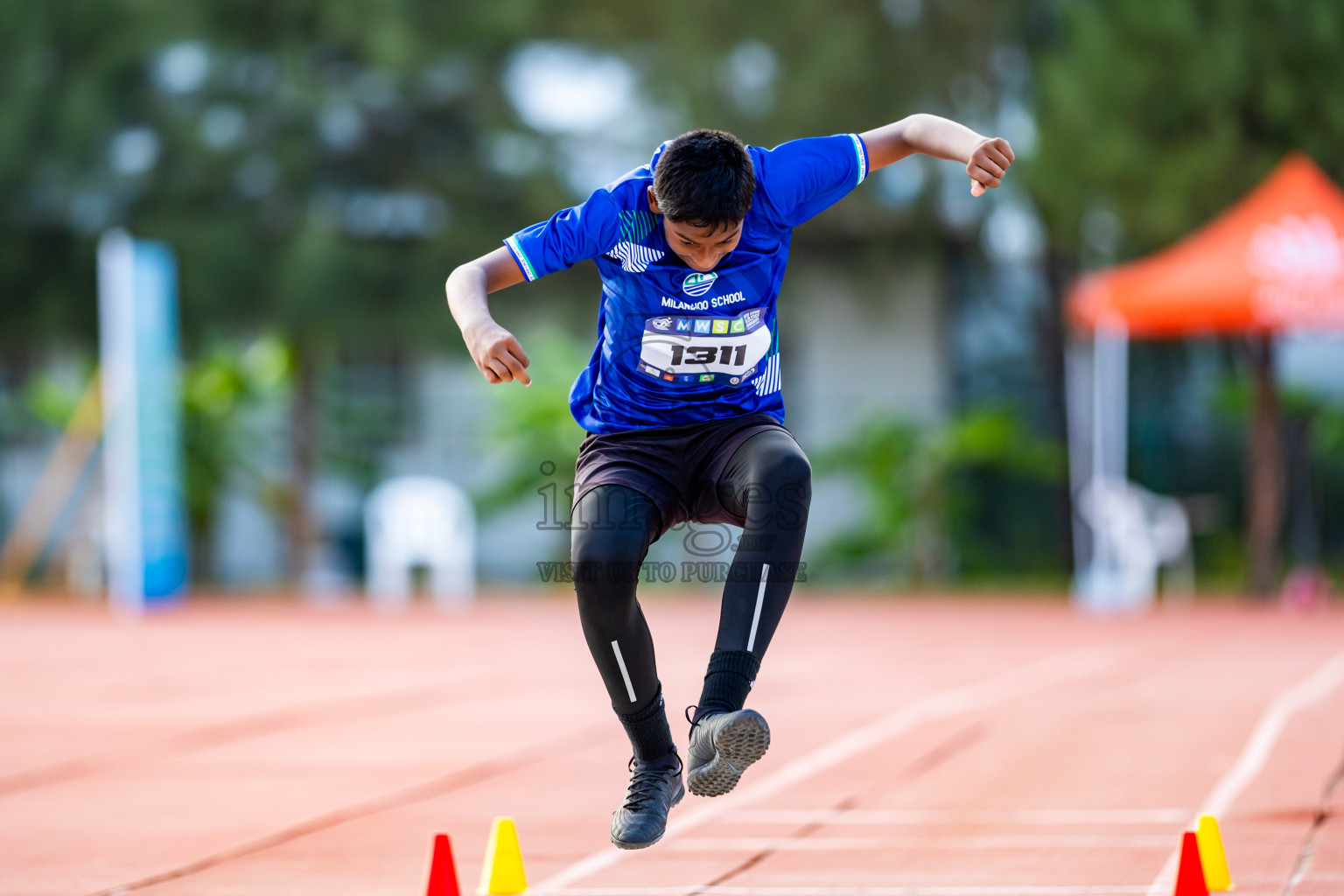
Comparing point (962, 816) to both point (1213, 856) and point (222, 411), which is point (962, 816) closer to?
point (1213, 856)

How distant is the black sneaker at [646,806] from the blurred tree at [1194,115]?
495 inches

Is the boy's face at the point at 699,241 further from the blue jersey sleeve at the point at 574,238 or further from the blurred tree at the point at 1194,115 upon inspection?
the blurred tree at the point at 1194,115

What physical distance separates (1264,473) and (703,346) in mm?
13014

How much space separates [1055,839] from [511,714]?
413 cm

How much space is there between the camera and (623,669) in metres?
4.40

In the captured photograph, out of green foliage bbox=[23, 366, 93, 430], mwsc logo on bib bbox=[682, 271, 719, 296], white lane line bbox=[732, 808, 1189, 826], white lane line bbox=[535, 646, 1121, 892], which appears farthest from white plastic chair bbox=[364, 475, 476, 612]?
mwsc logo on bib bbox=[682, 271, 719, 296]

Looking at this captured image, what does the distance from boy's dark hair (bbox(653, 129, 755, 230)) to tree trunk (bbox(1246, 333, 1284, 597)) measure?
12997 mm

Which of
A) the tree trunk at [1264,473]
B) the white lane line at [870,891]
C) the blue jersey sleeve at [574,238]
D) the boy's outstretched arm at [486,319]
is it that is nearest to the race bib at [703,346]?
the blue jersey sleeve at [574,238]

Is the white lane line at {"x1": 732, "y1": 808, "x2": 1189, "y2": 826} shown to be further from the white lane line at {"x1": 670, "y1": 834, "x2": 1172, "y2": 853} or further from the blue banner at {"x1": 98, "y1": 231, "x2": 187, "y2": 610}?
the blue banner at {"x1": 98, "y1": 231, "x2": 187, "y2": 610}

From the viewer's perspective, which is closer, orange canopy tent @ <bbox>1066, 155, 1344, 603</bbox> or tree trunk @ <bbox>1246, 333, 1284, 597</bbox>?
orange canopy tent @ <bbox>1066, 155, 1344, 603</bbox>

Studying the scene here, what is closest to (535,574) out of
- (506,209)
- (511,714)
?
(506,209)

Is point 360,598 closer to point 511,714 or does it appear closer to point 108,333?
point 108,333

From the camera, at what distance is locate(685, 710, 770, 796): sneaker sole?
12.7 feet

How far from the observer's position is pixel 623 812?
172 inches
